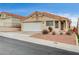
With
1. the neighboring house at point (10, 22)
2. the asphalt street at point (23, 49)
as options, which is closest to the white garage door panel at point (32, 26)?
the neighboring house at point (10, 22)

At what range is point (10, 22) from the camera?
34.4ft

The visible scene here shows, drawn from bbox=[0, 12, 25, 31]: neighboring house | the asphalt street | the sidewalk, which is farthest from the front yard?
bbox=[0, 12, 25, 31]: neighboring house

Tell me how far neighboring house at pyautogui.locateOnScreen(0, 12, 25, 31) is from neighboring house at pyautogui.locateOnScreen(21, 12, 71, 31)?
0.41 ft

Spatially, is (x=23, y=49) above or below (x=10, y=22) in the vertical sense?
below

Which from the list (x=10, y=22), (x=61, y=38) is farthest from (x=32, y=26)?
(x=61, y=38)

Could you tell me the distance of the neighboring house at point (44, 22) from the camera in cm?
1038

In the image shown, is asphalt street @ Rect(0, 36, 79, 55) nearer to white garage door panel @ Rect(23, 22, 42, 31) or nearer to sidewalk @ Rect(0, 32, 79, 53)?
sidewalk @ Rect(0, 32, 79, 53)

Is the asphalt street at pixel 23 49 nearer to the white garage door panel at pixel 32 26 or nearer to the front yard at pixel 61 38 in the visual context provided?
the front yard at pixel 61 38

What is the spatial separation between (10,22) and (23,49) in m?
0.71

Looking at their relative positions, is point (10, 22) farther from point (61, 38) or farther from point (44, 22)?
point (61, 38)

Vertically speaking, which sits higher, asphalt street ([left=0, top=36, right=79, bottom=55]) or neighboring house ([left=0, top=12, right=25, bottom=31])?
neighboring house ([left=0, top=12, right=25, bottom=31])

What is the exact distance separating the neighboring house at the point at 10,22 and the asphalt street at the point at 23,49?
26 cm

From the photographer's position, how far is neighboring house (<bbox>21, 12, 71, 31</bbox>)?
10375 millimetres

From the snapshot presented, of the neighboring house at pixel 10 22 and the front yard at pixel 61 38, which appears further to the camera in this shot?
the neighboring house at pixel 10 22
